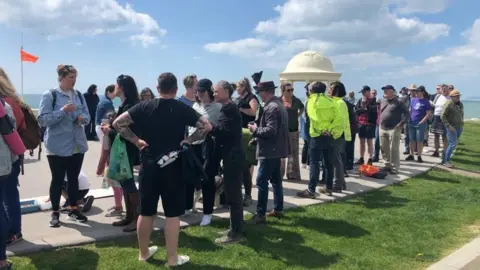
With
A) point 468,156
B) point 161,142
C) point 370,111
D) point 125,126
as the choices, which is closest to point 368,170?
point 370,111

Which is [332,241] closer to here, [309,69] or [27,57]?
[309,69]

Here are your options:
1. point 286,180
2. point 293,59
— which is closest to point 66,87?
point 286,180

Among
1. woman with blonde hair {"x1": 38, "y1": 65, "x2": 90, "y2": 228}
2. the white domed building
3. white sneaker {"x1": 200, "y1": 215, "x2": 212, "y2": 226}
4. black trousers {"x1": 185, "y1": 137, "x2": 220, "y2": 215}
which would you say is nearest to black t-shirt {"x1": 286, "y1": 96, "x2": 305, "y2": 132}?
black trousers {"x1": 185, "y1": 137, "x2": 220, "y2": 215}

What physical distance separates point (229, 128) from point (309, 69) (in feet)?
34.2

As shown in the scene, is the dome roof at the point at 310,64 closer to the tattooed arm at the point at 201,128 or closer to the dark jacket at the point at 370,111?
the dark jacket at the point at 370,111

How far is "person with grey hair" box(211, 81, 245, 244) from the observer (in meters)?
4.39

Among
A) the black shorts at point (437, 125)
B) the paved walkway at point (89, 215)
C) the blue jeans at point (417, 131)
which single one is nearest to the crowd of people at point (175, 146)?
the paved walkway at point (89, 215)

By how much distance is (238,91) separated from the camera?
237 inches

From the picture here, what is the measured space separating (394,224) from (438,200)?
1.81m

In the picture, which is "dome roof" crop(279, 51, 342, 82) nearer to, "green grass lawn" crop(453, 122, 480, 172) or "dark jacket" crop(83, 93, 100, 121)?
"green grass lawn" crop(453, 122, 480, 172)

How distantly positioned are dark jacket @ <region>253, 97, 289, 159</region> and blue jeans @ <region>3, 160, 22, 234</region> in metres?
2.71

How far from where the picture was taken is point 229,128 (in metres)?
4.38

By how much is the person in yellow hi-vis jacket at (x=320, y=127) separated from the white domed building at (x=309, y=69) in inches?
298

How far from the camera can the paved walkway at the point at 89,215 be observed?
4.34m
